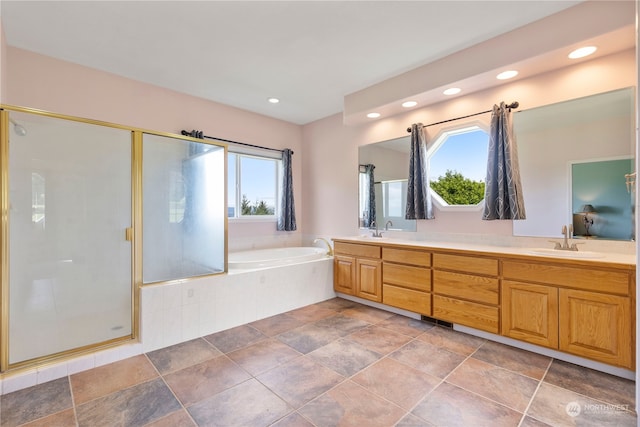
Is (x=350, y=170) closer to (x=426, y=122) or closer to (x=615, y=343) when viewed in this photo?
(x=426, y=122)

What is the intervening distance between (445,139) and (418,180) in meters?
0.56

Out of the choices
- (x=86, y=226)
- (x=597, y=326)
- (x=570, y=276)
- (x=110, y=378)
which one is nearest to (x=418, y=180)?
(x=570, y=276)

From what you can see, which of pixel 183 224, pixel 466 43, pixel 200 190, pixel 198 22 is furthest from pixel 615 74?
pixel 183 224

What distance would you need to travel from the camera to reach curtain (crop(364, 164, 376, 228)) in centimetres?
411

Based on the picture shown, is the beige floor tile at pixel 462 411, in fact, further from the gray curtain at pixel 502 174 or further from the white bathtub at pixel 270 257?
the white bathtub at pixel 270 257

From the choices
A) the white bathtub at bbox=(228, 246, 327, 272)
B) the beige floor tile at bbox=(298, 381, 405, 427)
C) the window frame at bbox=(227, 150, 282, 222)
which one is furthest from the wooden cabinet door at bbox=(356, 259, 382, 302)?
the window frame at bbox=(227, 150, 282, 222)

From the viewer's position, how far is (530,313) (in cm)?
235

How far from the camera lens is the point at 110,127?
239 centimetres

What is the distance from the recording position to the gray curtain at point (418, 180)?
3.44 meters

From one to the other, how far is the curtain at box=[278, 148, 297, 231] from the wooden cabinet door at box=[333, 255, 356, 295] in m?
1.13

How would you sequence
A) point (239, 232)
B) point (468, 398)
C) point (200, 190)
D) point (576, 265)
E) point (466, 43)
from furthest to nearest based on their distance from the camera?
point (239, 232) → point (200, 190) → point (466, 43) → point (576, 265) → point (468, 398)

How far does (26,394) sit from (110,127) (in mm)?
1966

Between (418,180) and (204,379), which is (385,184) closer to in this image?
(418,180)

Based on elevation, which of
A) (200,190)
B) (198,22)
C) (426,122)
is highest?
(198,22)
